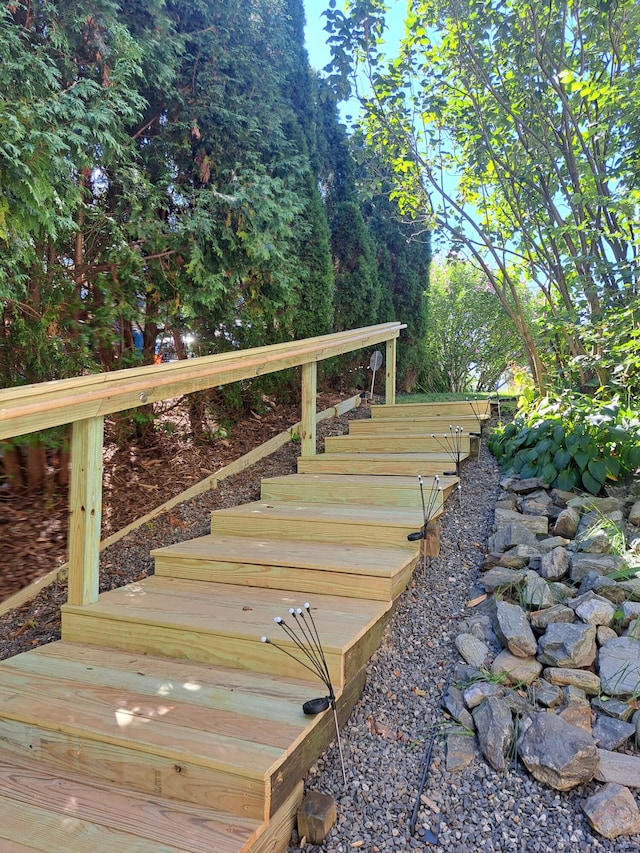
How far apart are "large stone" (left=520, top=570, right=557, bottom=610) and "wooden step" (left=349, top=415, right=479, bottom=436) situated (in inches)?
66.5

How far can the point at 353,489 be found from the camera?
9.82ft

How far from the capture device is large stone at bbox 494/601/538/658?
6.12ft

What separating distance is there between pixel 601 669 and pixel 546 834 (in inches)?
23.1

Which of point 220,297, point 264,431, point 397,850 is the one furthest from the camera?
Answer: point 264,431

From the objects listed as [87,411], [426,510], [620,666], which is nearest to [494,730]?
[620,666]

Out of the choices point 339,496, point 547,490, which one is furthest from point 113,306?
point 547,490

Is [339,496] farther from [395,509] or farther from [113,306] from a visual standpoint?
[113,306]

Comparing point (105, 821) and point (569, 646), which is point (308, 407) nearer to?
point (569, 646)

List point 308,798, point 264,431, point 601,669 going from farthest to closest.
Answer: point 264,431 → point 601,669 → point 308,798

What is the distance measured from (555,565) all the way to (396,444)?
1.58 m

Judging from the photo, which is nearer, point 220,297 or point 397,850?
point 397,850

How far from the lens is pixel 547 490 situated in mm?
3031

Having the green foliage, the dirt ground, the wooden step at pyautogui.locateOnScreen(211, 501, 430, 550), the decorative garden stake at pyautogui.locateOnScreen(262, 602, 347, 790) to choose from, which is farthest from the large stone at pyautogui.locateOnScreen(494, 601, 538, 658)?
the green foliage

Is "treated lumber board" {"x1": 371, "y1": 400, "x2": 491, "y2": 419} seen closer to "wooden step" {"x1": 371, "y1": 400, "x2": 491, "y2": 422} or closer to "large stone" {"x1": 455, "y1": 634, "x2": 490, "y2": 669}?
"wooden step" {"x1": 371, "y1": 400, "x2": 491, "y2": 422}
